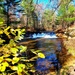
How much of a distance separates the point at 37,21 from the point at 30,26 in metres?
3.85

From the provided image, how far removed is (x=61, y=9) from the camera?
64.4 m

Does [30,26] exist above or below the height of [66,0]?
below

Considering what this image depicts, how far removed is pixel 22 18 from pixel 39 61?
207 feet

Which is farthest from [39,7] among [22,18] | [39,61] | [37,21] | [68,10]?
[39,61]

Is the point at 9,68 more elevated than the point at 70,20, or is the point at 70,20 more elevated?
the point at 9,68

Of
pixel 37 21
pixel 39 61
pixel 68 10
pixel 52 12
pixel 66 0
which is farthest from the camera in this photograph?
pixel 52 12

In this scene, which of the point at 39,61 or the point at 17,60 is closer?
the point at 17,60

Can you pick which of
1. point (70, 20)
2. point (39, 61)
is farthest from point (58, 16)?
point (39, 61)

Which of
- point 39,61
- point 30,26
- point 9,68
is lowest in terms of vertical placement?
point 30,26

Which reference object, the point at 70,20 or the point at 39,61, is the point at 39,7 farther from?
the point at 39,61

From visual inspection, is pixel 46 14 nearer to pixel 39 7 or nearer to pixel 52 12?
pixel 52 12

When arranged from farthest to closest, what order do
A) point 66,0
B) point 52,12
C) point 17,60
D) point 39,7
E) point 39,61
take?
point 39,7
point 52,12
point 66,0
point 39,61
point 17,60

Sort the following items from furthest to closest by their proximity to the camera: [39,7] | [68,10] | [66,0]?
[39,7] → [68,10] → [66,0]

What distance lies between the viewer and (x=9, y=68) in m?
2.06
